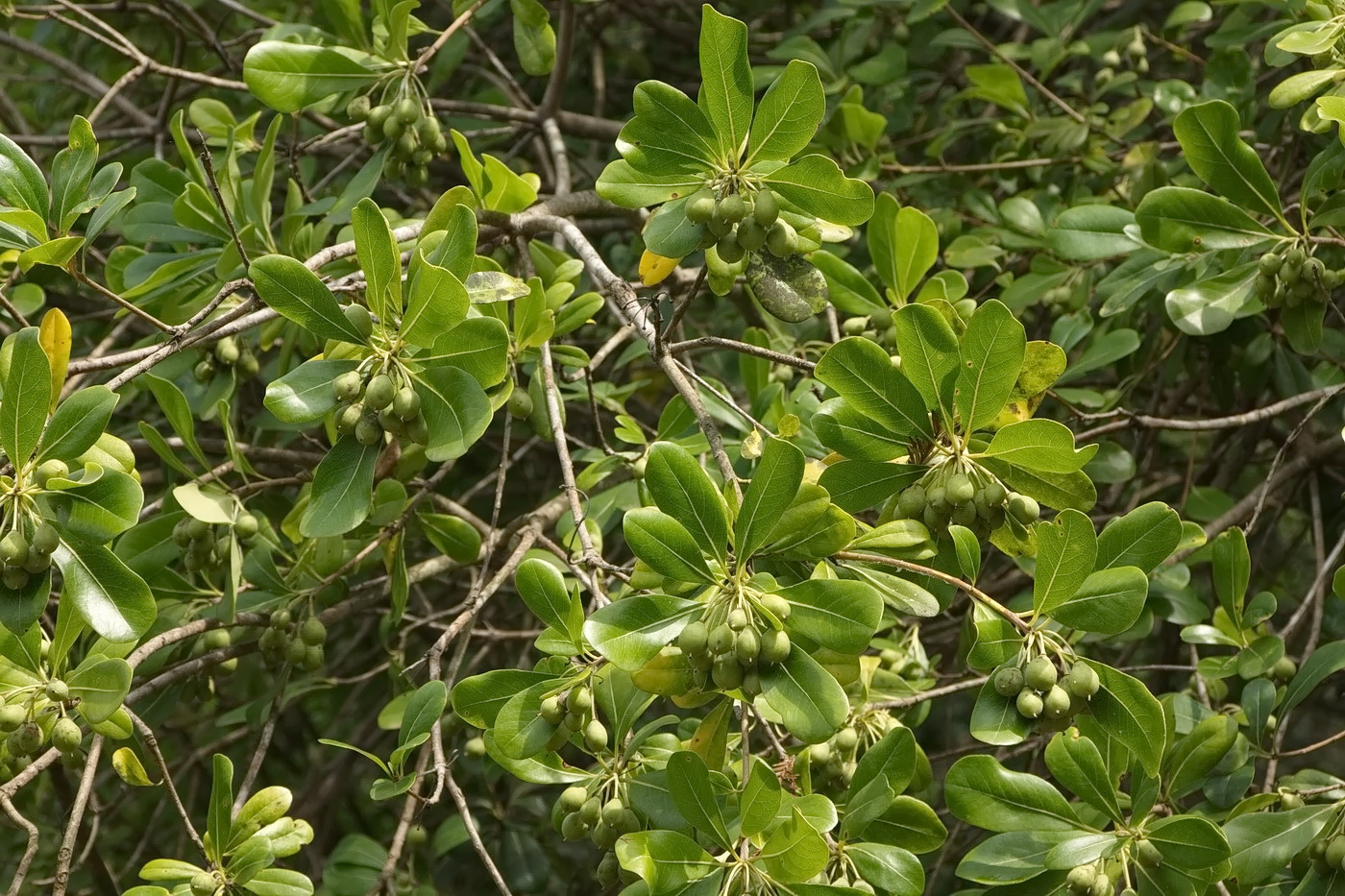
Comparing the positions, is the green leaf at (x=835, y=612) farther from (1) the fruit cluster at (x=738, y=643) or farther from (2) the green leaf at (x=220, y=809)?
(2) the green leaf at (x=220, y=809)

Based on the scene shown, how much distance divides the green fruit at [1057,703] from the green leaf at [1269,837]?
45 cm

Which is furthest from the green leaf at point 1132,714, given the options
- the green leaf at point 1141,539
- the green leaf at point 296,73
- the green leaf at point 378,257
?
the green leaf at point 296,73

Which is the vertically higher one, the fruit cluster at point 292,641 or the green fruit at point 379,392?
the green fruit at point 379,392

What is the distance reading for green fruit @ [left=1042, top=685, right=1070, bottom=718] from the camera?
1.21 meters

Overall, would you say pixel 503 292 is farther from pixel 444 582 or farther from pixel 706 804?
pixel 444 582

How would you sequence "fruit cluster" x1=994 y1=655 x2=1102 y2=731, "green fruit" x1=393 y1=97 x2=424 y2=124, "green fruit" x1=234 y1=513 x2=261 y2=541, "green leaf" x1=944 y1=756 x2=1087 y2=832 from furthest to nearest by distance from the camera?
"green fruit" x1=393 y1=97 x2=424 y2=124
"green fruit" x1=234 y1=513 x2=261 y2=541
"green leaf" x1=944 y1=756 x2=1087 y2=832
"fruit cluster" x1=994 y1=655 x2=1102 y2=731

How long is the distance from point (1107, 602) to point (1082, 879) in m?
0.36

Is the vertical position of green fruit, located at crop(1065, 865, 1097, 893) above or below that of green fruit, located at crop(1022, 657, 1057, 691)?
below

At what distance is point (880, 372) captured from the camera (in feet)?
4.15

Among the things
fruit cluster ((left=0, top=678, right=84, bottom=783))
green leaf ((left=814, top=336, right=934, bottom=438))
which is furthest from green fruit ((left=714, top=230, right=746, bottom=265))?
A: fruit cluster ((left=0, top=678, right=84, bottom=783))

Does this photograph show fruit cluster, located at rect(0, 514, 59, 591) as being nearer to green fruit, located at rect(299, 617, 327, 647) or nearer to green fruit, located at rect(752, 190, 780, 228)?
green fruit, located at rect(299, 617, 327, 647)

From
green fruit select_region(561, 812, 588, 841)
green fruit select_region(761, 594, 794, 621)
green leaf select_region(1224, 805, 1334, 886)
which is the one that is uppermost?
green fruit select_region(761, 594, 794, 621)

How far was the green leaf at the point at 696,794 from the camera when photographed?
1.15 meters

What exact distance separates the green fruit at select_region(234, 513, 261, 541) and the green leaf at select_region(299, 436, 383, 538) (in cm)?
48
